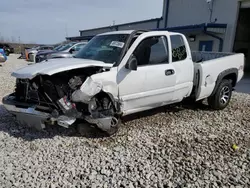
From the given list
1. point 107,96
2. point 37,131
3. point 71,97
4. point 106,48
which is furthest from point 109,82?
point 37,131

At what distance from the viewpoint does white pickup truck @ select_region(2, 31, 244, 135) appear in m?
3.55

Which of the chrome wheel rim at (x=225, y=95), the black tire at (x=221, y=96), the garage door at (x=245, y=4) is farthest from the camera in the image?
the garage door at (x=245, y=4)

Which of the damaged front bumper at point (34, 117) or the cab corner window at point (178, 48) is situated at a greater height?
the cab corner window at point (178, 48)

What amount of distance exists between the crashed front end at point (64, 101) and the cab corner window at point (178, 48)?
1.83 metres

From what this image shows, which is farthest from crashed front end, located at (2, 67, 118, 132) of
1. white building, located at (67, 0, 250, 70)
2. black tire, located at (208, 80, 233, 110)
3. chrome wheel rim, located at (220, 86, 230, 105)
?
white building, located at (67, 0, 250, 70)

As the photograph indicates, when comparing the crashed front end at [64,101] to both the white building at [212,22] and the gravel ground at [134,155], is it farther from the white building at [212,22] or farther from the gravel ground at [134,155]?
the white building at [212,22]

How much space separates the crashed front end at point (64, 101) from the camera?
3516mm

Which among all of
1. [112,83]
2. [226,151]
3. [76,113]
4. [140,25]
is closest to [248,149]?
[226,151]

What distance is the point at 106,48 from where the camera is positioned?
4.39 meters

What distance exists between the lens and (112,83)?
12.3 ft

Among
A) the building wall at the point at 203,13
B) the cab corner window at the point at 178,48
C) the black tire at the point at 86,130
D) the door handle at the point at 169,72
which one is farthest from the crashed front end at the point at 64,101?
the building wall at the point at 203,13

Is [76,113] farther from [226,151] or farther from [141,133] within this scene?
[226,151]

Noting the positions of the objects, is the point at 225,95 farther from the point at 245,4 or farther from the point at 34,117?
the point at 245,4

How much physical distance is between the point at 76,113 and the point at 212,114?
3.65 metres
